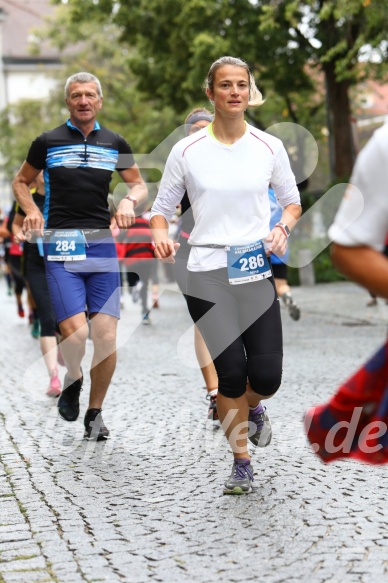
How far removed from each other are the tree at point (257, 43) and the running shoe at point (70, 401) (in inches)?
463

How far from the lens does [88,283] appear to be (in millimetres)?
6438

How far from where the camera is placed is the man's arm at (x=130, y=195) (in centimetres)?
623

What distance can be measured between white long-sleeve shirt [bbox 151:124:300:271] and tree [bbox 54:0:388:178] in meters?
12.6

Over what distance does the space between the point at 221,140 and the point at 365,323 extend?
Answer: 9005 millimetres

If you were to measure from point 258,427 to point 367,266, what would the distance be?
2.84m

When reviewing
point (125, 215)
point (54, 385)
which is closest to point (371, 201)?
point (125, 215)

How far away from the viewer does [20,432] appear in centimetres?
696

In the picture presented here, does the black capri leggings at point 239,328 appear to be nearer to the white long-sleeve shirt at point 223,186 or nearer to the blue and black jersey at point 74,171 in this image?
the white long-sleeve shirt at point 223,186

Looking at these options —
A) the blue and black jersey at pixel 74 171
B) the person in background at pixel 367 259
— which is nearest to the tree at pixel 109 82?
the blue and black jersey at pixel 74 171

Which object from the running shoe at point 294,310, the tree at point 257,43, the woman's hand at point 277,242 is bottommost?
the running shoe at point 294,310

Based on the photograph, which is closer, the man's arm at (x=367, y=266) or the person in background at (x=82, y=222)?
the man's arm at (x=367, y=266)

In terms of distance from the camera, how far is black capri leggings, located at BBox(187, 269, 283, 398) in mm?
5078

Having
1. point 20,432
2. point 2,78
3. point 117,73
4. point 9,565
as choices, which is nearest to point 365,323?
point 20,432

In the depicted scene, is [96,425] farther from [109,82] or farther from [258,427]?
[109,82]
